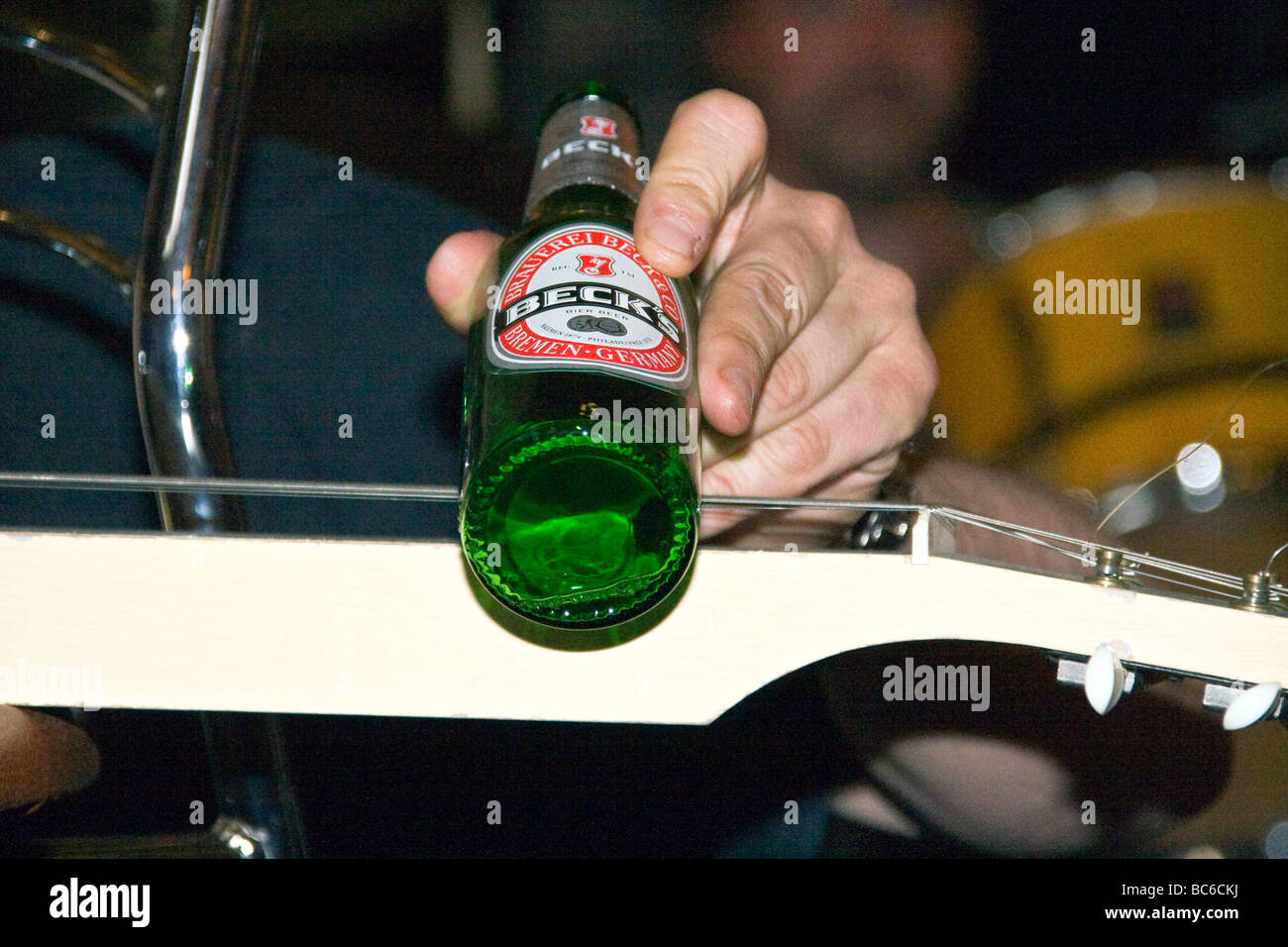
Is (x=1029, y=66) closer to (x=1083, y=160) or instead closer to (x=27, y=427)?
(x=1083, y=160)

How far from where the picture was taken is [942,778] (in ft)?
2.70

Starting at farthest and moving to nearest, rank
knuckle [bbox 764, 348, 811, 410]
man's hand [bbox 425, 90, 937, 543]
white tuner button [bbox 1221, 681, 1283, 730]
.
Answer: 1. knuckle [bbox 764, 348, 811, 410]
2. man's hand [bbox 425, 90, 937, 543]
3. white tuner button [bbox 1221, 681, 1283, 730]

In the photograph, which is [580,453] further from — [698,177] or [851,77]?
[851,77]

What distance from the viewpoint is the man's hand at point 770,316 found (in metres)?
0.47

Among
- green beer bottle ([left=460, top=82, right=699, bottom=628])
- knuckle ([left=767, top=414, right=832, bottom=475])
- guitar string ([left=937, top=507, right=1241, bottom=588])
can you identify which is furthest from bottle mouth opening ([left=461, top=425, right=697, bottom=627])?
knuckle ([left=767, top=414, right=832, bottom=475])

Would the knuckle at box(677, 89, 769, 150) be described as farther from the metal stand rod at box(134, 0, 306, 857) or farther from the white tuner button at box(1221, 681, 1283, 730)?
the white tuner button at box(1221, 681, 1283, 730)

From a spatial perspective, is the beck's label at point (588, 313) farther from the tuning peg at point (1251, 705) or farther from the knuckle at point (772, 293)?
the tuning peg at point (1251, 705)

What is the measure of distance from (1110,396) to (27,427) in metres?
1.47

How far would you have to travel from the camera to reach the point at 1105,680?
14.4 inches

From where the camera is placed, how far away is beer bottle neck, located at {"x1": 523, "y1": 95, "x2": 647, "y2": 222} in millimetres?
519

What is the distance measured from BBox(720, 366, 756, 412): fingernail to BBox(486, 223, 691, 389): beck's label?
33 millimetres

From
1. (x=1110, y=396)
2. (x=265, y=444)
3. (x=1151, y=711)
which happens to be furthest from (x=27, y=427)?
(x=1110, y=396)

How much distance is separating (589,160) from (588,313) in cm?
18

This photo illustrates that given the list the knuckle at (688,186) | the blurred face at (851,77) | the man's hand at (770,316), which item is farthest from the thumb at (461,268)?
the blurred face at (851,77)
